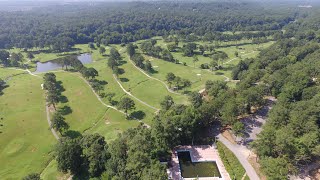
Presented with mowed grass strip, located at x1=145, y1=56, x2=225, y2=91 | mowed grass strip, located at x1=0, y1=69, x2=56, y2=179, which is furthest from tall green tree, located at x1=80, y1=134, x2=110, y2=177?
mowed grass strip, located at x1=145, y1=56, x2=225, y2=91

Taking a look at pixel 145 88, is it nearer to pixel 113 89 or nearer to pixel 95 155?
pixel 113 89

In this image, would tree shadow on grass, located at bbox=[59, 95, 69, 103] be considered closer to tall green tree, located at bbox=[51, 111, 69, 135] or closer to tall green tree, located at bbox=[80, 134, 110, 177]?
tall green tree, located at bbox=[51, 111, 69, 135]

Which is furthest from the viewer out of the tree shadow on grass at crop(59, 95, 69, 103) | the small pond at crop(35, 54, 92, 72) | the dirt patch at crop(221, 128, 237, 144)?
the small pond at crop(35, 54, 92, 72)

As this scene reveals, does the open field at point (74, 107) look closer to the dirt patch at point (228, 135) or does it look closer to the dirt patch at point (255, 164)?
the dirt patch at point (228, 135)

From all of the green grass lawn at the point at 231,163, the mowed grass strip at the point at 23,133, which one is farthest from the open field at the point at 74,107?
the green grass lawn at the point at 231,163

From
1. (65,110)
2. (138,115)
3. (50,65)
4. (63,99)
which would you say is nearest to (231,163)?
(138,115)
